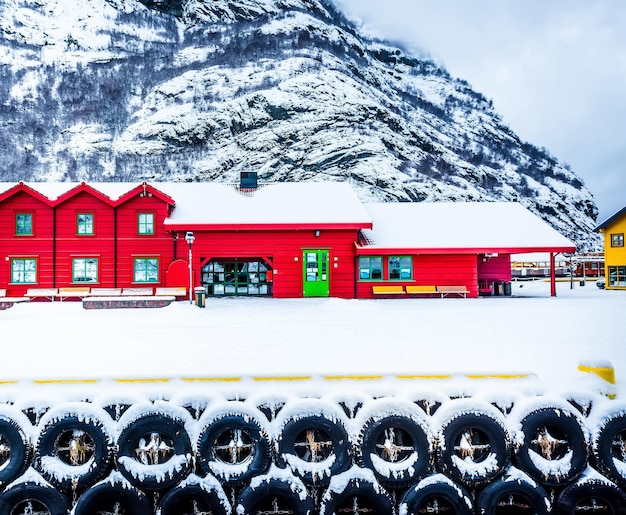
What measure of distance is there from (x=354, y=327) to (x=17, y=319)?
28.5ft

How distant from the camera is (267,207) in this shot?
19.0 metres

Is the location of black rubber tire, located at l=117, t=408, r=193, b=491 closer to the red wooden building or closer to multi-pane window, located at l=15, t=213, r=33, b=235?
the red wooden building

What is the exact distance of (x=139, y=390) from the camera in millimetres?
4535

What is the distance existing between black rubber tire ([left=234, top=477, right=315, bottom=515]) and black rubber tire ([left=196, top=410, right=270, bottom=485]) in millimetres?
119

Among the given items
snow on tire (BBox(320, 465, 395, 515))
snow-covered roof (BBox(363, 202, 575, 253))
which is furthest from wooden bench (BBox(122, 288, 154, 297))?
snow on tire (BBox(320, 465, 395, 515))

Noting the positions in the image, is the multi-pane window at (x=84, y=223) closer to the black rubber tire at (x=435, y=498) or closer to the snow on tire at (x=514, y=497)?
the black rubber tire at (x=435, y=498)

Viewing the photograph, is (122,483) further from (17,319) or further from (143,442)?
(17,319)

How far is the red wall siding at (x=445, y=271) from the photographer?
61.2 feet

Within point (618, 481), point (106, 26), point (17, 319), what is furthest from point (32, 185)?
point (106, 26)

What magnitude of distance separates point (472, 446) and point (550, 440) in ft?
2.68

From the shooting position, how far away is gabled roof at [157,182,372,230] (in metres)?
17.8

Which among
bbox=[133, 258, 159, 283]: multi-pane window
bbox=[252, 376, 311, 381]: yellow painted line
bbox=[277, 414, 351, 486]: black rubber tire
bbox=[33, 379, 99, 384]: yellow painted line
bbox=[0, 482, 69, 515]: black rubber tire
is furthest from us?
bbox=[133, 258, 159, 283]: multi-pane window

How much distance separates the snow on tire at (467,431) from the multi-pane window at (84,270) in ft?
55.4

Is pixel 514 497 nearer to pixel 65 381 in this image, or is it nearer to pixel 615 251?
pixel 65 381
